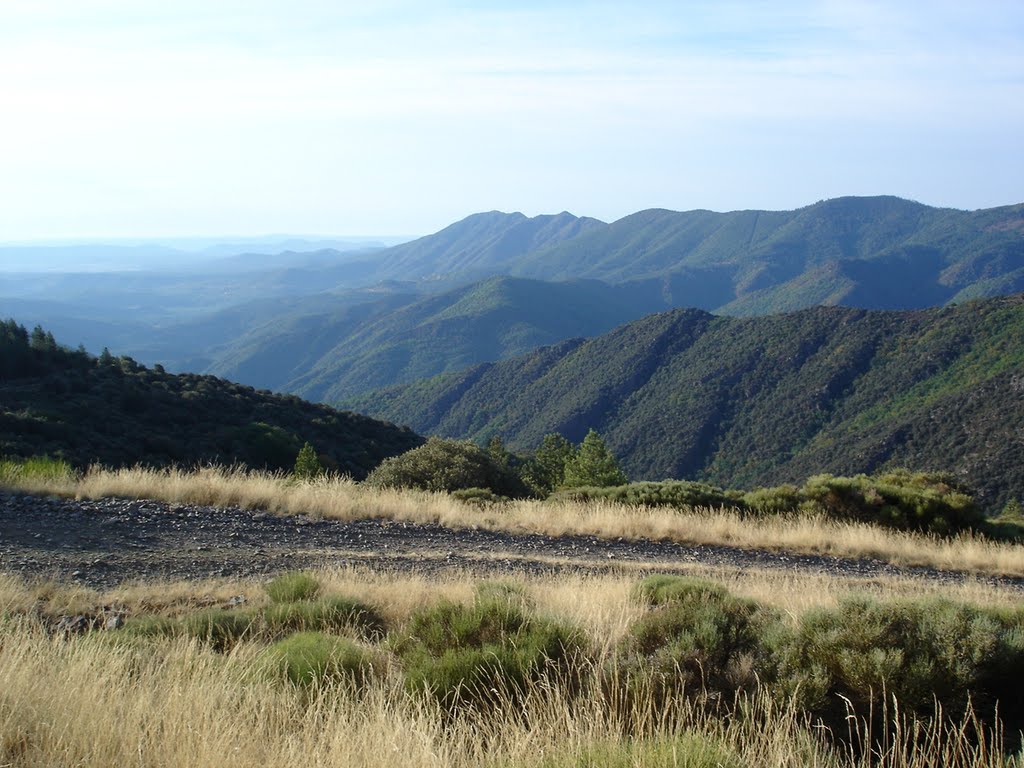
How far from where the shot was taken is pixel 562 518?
9.71 m

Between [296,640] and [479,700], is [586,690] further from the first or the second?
[296,640]

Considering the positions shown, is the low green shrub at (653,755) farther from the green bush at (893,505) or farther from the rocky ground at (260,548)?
→ the green bush at (893,505)

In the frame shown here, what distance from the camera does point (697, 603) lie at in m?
4.60

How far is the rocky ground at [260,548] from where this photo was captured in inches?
252

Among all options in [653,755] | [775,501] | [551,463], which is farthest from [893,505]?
[551,463]

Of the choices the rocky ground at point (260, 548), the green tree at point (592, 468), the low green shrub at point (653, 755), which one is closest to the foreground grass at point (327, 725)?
the low green shrub at point (653, 755)

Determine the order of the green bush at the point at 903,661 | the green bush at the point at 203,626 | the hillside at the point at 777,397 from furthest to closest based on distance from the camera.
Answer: the hillside at the point at 777,397 < the green bush at the point at 203,626 < the green bush at the point at 903,661

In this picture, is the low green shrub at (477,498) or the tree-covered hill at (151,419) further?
the tree-covered hill at (151,419)

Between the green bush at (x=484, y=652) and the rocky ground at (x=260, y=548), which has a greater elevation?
the green bush at (x=484, y=652)

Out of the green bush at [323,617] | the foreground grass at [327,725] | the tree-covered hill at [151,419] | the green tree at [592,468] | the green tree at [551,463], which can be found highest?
the foreground grass at [327,725]

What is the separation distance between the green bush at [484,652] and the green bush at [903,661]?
44.1 inches

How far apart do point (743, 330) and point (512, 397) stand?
2801 cm

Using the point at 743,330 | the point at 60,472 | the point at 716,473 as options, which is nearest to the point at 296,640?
the point at 60,472

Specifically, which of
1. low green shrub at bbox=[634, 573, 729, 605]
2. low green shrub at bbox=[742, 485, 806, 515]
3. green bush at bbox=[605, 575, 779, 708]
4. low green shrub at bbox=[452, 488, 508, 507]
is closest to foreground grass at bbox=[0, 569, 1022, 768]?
green bush at bbox=[605, 575, 779, 708]
